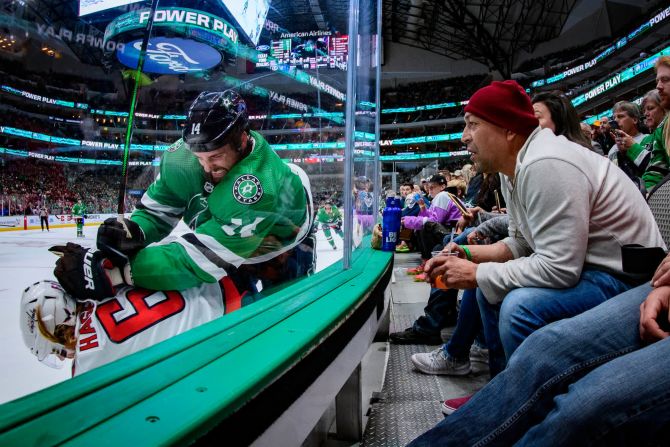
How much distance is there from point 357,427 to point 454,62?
25.0m

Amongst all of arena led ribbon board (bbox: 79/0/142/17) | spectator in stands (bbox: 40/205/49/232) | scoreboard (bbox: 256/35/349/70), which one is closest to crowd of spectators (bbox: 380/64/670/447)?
scoreboard (bbox: 256/35/349/70)

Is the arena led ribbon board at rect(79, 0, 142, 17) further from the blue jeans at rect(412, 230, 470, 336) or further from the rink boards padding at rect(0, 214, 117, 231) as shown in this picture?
the blue jeans at rect(412, 230, 470, 336)

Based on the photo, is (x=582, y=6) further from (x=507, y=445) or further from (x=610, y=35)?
(x=507, y=445)

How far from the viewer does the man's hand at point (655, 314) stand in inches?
28.0

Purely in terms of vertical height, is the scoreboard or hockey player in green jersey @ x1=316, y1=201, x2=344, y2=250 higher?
the scoreboard

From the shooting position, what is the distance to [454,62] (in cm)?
2370

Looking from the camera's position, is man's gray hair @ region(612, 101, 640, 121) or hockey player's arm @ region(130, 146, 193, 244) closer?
hockey player's arm @ region(130, 146, 193, 244)

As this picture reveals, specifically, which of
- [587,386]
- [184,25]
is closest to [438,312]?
[587,386]

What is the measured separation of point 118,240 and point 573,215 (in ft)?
2.74

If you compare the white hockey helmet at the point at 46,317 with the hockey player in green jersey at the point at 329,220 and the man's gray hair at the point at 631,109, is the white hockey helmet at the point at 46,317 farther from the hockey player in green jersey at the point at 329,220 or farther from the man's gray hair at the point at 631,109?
the man's gray hair at the point at 631,109

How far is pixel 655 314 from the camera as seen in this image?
0.72 metres

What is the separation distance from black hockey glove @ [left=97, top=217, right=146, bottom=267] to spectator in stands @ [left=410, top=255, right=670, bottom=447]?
1.84ft

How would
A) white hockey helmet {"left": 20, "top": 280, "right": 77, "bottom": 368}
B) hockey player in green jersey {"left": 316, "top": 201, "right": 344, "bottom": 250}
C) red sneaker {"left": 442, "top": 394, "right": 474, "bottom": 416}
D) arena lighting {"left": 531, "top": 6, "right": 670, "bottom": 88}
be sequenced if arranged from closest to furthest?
white hockey helmet {"left": 20, "top": 280, "right": 77, "bottom": 368} < hockey player in green jersey {"left": 316, "top": 201, "right": 344, "bottom": 250} < red sneaker {"left": 442, "top": 394, "right": 474, "bottom": 416} < arena lighting {"left": 531, "top": 6, "right": 670, "bottom": 88}

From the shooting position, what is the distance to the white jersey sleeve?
629mm
